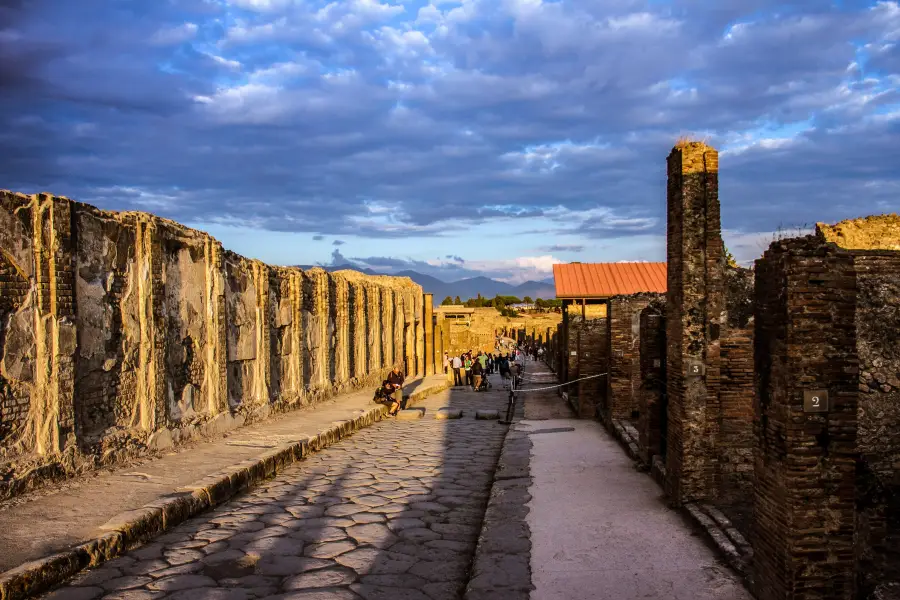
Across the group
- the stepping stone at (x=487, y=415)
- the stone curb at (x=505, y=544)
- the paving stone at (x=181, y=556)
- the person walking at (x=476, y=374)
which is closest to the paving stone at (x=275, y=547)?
the paving stone at (x=181, y=556)

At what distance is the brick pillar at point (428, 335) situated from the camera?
3041cm

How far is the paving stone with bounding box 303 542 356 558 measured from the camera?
6.18 metres

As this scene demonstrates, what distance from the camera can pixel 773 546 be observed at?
456 centimetres

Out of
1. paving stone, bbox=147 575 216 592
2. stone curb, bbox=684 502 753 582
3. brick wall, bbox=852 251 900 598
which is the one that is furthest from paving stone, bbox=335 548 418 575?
brick wall, bbox=852 251 900 598

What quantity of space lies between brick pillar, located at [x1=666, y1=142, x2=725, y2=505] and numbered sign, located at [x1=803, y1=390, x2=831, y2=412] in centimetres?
277

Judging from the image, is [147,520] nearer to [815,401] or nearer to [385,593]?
[385,593]

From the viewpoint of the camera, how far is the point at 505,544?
624 cm

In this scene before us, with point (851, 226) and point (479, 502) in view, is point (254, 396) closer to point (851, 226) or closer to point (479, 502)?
point (479, 502)

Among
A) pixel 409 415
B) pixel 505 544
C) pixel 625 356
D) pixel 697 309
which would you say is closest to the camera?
pixel 505 544

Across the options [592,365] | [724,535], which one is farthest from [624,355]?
[724,535]

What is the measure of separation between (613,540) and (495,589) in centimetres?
153

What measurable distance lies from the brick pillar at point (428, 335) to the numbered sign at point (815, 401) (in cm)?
2536

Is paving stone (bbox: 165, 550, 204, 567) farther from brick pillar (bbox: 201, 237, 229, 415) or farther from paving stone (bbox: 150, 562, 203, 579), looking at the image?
brick pillar (bbox: 201, 237, 229, 415)

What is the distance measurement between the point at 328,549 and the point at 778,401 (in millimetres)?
3896
